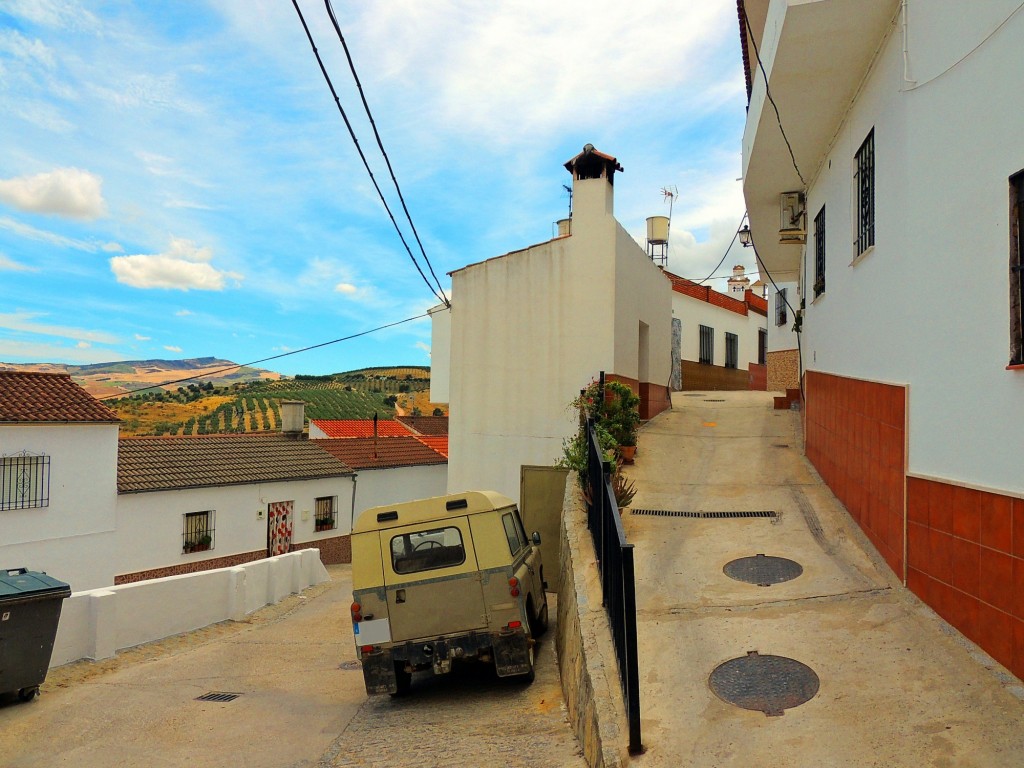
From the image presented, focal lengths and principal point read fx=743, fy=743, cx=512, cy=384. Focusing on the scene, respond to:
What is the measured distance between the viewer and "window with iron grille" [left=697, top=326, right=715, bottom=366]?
90.1ft

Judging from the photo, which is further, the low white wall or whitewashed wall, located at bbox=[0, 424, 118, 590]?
whitewashed wall, located at bbox=[0, 424, 118, 590]

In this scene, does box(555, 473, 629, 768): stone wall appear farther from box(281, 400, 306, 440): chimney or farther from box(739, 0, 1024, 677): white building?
box(281, 400, 306, 440): chimney

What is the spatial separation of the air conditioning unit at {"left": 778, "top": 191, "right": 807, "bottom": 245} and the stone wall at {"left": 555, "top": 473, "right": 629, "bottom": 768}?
640 centimetres

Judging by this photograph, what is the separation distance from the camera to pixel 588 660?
5.21m

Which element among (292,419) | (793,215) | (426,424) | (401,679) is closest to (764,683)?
(401,679)

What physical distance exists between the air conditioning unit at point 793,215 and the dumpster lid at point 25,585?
11.5 meters

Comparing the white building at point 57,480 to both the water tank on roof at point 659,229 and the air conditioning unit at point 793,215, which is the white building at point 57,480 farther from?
the water tank on roof at point 659,229

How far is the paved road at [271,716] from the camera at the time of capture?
6.05 m

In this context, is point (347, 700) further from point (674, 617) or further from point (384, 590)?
point (674, 617)

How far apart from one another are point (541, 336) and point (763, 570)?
29.1 feet

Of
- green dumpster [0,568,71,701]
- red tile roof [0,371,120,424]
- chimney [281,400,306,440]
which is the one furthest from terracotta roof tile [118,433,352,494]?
green dumpster [0,568,71,701]

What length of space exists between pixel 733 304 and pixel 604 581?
25.9 m

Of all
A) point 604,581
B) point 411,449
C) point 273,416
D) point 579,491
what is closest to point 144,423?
point 273,416

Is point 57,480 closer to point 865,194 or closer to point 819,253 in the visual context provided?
point 819,253
